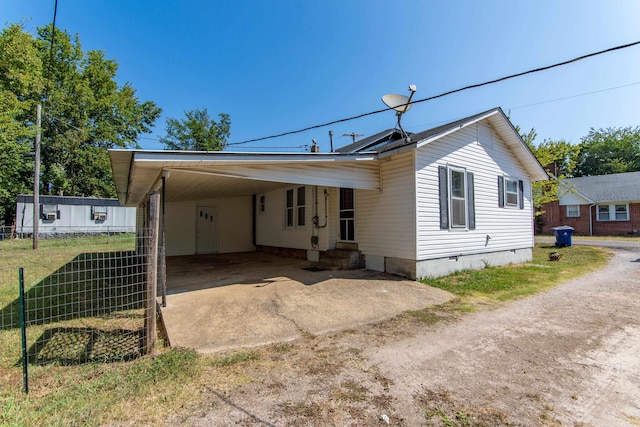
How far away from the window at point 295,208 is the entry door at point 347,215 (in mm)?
1826

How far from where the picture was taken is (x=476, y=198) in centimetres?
873

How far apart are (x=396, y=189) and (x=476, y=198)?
2887 mm

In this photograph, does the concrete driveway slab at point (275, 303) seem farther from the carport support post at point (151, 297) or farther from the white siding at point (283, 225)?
the white siding at point (283, 225)

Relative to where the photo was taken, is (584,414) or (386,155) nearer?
(584,414)

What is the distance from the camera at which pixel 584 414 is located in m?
2.33

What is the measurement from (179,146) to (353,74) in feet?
84.3

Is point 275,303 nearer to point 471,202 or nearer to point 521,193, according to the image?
point 471,202

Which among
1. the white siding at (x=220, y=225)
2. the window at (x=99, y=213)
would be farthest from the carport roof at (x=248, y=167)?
the window at (x=99, y=213)

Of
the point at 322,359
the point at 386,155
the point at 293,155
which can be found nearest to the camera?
the point at 322,359

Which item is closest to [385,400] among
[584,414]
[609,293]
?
[584,414]

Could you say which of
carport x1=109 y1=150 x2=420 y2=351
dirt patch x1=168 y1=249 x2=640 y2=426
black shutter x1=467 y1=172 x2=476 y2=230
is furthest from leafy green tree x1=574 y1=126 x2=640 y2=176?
dirt patch x1=168 y1=249 x2=640 y2=426

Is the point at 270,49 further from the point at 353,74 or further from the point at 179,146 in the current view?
the point at 179,146

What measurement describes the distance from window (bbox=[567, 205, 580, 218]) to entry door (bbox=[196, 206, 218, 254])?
25.8 meters

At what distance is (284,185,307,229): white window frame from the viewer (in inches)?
420
